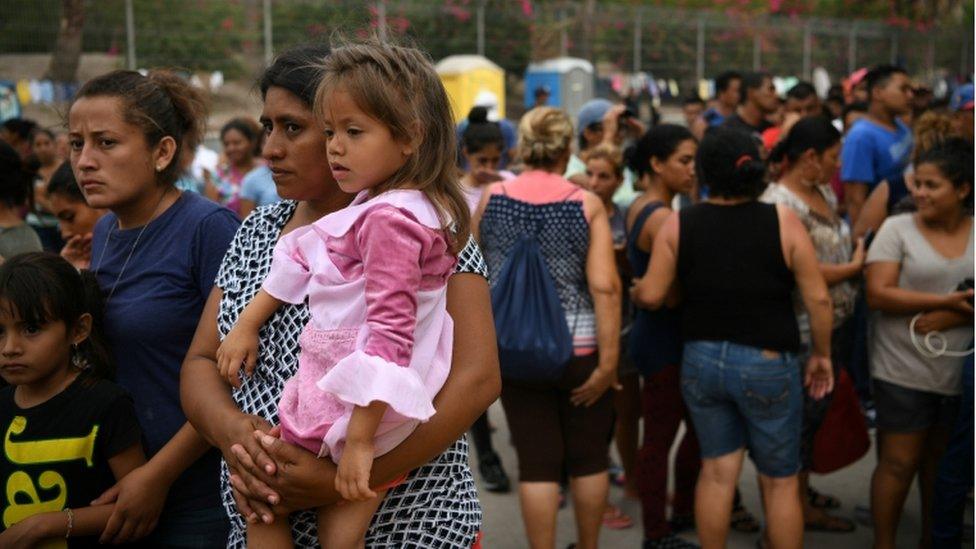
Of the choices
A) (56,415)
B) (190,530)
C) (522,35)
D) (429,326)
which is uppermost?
(522,35)

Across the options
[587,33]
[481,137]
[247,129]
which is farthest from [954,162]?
[587,33]

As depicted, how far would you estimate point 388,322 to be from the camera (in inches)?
77.8

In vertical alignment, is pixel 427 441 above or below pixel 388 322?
below

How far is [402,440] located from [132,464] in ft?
3.25

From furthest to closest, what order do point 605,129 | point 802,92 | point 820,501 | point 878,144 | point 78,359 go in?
point 802,92, point 878,144, point 605,129, point 820,501, point 78,359

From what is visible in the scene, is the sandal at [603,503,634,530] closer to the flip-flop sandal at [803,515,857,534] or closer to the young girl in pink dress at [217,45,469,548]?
the flip-flop sandal at [803,515,857,534]

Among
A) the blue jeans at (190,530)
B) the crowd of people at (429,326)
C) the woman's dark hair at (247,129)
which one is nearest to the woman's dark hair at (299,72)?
the crowd of people at (429,326)

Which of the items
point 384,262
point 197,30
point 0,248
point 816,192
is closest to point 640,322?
point 816,192

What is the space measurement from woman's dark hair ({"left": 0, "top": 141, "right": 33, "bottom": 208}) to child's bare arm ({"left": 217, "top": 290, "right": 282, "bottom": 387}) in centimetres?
200

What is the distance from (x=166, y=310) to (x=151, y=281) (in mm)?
100

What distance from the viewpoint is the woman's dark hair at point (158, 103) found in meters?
2.79

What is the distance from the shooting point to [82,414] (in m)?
2.74

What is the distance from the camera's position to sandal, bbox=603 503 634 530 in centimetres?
549

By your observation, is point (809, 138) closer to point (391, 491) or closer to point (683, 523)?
point (683, 523)
